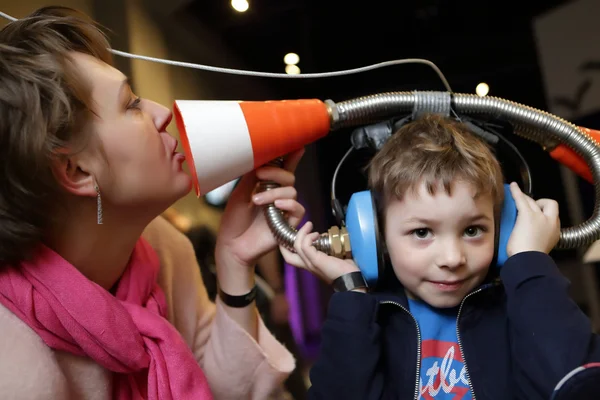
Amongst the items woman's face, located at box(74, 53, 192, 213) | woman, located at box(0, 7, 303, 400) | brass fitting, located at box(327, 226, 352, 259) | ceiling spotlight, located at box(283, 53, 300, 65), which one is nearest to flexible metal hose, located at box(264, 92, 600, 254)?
brass fitting, located at box(327, 226, 352, 259)

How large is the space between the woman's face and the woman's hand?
168mm

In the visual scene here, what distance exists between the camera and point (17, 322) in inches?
27.4

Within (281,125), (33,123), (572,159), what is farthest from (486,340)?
(33,123)

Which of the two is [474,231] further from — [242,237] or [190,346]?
[190,346]

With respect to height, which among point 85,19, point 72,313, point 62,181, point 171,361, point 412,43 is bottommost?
point 171,361

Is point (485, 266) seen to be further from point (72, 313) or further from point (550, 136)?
point (72, 313)

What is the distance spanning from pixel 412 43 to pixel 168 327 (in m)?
0.77

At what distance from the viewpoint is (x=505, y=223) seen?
2.50ft

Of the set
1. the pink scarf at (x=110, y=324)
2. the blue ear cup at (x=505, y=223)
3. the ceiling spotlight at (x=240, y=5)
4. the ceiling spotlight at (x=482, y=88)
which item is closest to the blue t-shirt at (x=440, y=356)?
the blue ear cup at (x=505, y=223)

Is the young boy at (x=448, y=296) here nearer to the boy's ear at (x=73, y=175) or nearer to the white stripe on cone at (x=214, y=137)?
the white stripe on cone at (x=214, y=137)

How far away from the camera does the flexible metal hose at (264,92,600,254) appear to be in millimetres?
792

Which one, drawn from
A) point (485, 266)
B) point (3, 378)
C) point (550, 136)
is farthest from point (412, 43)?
point (3, 378)

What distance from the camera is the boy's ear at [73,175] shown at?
27.7 inches

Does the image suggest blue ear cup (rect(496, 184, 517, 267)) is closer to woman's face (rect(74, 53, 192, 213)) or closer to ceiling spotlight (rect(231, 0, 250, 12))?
woman's face (rect(74, 53, 192, 213))
